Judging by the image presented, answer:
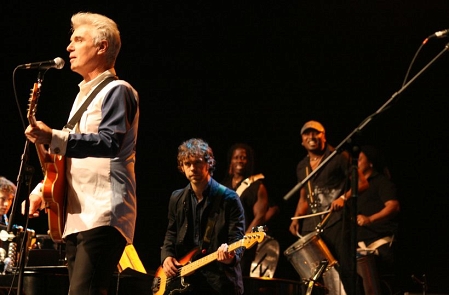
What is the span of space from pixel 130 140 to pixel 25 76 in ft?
17.8

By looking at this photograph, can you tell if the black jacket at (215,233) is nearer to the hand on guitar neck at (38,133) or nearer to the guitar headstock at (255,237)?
the guitar headstock at (255,237)

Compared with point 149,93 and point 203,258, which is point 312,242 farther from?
point 149,93

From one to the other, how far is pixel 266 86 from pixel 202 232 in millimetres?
3825

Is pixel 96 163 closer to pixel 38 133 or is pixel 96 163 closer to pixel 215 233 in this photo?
pixel 38 133

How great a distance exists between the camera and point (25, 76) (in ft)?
27.8

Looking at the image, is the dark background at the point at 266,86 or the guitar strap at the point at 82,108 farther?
the dark background at the point at 266,86

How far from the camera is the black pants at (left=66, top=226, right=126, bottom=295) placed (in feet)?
10.5

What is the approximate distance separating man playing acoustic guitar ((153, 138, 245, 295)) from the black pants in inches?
62.5

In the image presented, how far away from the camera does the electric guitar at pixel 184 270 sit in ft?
15.6

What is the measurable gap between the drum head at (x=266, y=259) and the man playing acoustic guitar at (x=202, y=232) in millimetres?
2385

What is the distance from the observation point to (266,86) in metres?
8.57

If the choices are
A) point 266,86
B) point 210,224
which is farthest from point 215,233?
point 266,86

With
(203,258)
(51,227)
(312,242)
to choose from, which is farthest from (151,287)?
(51,227)

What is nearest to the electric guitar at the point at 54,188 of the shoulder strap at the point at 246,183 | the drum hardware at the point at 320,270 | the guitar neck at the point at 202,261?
the guitar neck at the point at 202,261
